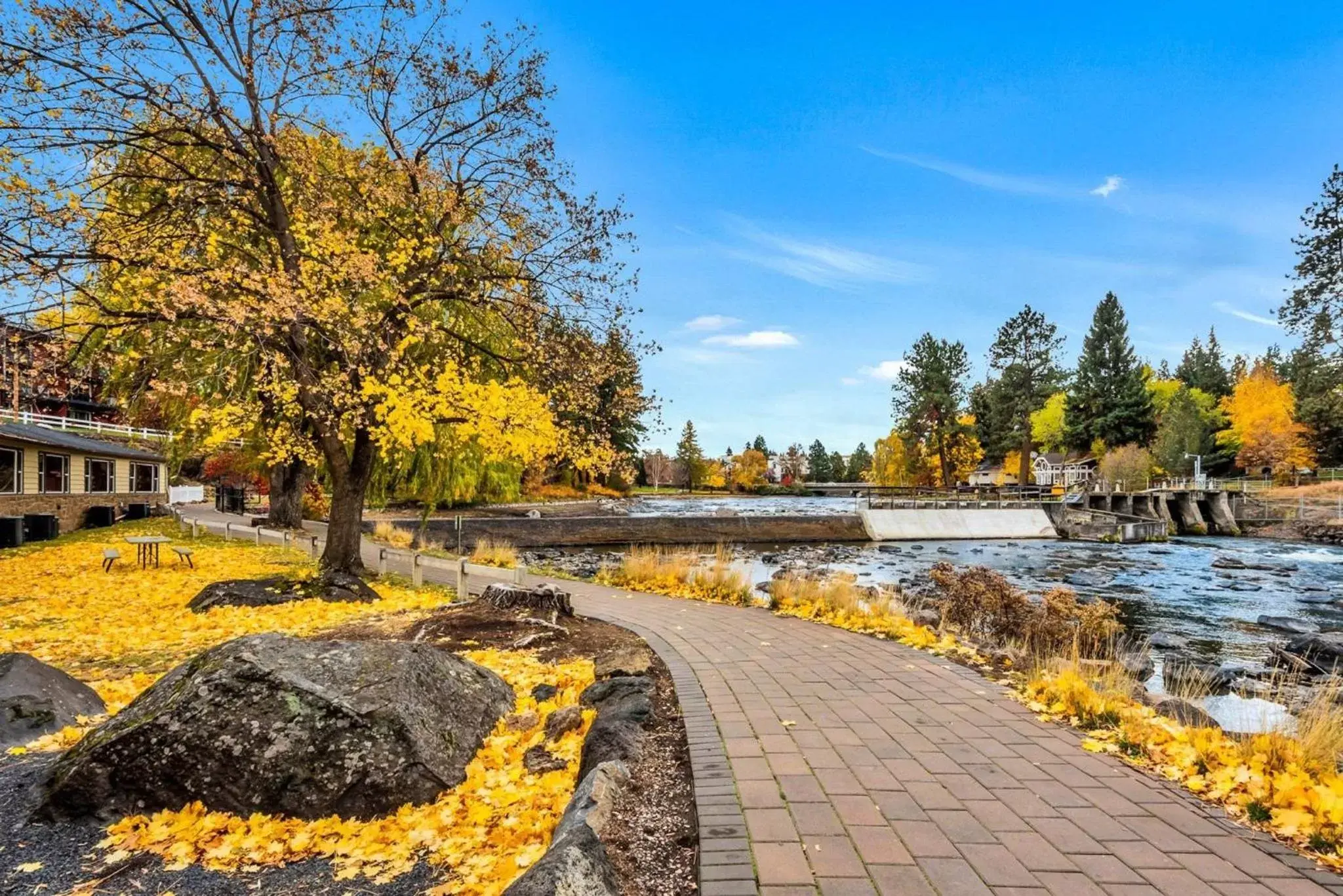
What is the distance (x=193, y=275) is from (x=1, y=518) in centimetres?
1535

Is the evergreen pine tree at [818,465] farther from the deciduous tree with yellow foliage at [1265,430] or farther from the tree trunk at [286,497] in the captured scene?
the tree trunk at [286,497]

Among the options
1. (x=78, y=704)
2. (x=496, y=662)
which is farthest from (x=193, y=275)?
(x=496, y=662)

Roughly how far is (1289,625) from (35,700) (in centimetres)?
1759

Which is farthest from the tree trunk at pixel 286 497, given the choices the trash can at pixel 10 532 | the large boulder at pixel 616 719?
the large boulder at pixel 616 719

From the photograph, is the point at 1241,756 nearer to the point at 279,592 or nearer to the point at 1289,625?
the point at 279,592

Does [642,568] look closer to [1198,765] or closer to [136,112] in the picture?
[1198,765]

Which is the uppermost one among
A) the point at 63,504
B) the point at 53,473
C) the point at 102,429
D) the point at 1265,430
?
the point at 1265,430

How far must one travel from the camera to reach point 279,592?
9.35 metres

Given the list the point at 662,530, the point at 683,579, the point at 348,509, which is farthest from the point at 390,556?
the point at 662,530

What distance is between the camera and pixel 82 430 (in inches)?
1185

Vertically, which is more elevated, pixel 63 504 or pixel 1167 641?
pixel 63 504

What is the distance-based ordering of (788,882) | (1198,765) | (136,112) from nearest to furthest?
(788,882)
(1198,765)
(136,112)

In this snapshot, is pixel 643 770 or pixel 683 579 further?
pixel 683 579

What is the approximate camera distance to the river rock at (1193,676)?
22.8ft
